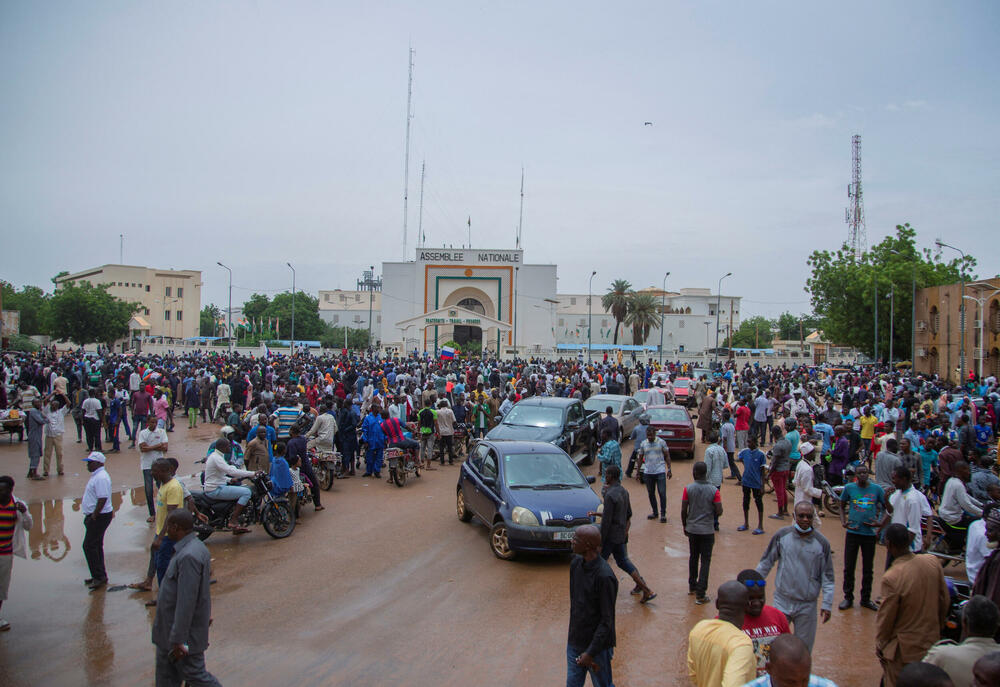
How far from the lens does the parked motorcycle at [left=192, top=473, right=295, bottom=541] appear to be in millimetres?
9188

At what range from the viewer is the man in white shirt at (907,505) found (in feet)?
22.0

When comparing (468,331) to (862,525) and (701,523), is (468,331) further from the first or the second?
(862,525)

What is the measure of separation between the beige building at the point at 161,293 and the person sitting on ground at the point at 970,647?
8993 centimetres

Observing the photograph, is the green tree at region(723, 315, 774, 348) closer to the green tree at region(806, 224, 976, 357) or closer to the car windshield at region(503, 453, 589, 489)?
the green tree at region(806, 224, 976, 357)

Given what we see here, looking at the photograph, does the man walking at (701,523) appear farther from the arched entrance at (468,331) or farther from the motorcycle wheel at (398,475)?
the arched entrance at (468,331)

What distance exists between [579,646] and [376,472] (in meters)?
10.6

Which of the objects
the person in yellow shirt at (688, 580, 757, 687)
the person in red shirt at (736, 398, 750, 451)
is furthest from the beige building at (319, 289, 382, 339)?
the person in yellow shirt at (688, 580, 757, 687)

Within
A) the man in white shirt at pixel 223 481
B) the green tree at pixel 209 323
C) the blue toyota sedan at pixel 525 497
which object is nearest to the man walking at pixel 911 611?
the blue toyota sedan at pixel 525 497

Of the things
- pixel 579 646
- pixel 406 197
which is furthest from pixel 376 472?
pixel 406 197

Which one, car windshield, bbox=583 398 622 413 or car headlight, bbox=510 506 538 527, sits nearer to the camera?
car headlight, bbox=510 506 538 527

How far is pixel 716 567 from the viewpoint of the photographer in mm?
8586

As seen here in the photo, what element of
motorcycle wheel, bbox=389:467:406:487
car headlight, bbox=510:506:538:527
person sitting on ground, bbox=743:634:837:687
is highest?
person sitting on ground, bbox=743:634:837:687

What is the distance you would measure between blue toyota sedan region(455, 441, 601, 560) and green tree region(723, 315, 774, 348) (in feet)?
291

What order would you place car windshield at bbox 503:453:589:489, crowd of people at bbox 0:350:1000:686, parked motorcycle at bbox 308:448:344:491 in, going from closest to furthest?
1. crowd of people at bbox 0:350:1000:686
2. car windshield at bbox 503:453:589:489
3. parked motorcycle at bbox 308:448:344:491
